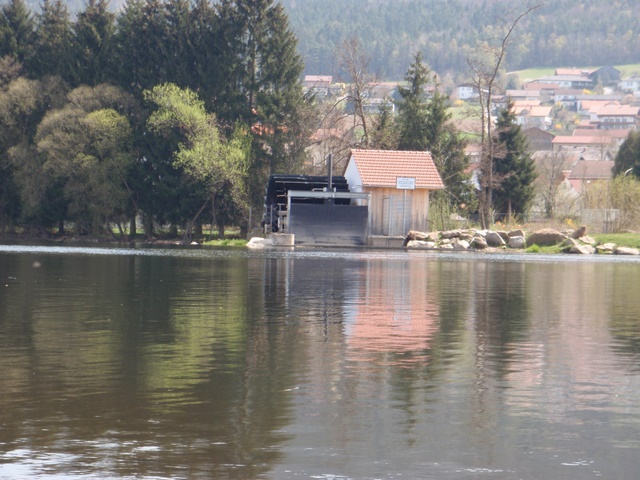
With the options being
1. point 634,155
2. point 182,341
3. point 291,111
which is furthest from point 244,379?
point 634,155

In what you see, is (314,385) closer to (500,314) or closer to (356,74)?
(500,314)

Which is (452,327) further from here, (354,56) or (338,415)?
(354,56)

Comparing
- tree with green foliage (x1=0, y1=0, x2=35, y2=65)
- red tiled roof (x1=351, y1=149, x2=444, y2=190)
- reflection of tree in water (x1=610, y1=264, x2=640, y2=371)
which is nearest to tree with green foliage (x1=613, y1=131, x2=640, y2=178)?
red tiled roof (x1=351, y1=149, x2=444, y2=190)

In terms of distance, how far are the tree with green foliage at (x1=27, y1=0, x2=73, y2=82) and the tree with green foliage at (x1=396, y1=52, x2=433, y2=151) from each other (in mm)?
24202

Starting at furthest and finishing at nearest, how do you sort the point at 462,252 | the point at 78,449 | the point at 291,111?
the point at 291,111 → the point at 462,252 → the point at 78,449

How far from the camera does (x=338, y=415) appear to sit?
11539mm

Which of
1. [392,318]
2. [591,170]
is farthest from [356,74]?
[591,170]

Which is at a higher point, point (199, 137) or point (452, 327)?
point (199, 137)

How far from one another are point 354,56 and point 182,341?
63913 mm

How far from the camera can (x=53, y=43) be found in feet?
266

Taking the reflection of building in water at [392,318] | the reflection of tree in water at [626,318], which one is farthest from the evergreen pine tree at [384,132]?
the reflection of building in water at [392,318]

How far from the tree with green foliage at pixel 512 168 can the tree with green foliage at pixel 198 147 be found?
17.8 metres

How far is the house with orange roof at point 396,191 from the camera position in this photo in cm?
6775

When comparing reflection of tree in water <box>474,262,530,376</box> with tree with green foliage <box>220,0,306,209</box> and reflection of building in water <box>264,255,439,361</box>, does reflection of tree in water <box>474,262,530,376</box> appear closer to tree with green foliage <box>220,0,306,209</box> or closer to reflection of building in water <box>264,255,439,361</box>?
reflection of building in water <box>264,255,439,361</box>
